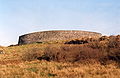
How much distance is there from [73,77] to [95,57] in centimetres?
624

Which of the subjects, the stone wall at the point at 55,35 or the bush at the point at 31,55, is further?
the stone wall at the point at 55,35

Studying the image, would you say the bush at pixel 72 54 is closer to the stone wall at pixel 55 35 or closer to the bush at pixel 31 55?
the bush at pixel 31 55

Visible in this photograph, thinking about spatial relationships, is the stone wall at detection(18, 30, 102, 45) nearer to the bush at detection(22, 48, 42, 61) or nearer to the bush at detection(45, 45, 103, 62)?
the bush at detection(22, 48, 42, 61)

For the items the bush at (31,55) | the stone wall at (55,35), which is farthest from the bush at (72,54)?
the stone wall at (55,35)

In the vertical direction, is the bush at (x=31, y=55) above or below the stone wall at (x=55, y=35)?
below

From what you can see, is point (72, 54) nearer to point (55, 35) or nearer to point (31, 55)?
point (31, 55)

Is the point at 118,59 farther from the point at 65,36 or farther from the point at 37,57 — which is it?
the point at 65,36

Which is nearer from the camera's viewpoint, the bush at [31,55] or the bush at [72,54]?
the bush at [72,54]

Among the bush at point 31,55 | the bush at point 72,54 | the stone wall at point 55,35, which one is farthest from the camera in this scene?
the stone wall at point 55,35

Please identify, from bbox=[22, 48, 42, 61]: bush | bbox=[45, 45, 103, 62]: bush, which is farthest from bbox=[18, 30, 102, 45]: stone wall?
bbox=[45, 45, 103, 62]: bush

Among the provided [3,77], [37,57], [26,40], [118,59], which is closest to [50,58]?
[37,57]

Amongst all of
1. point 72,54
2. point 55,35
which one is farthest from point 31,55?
point 55,35

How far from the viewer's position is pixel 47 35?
34219 millimetres

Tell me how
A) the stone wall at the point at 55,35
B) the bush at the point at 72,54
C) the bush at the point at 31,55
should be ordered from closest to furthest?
the bush at the point at 72,54
the bush at the point at 31,55
the stone wall at the point at 55,35
